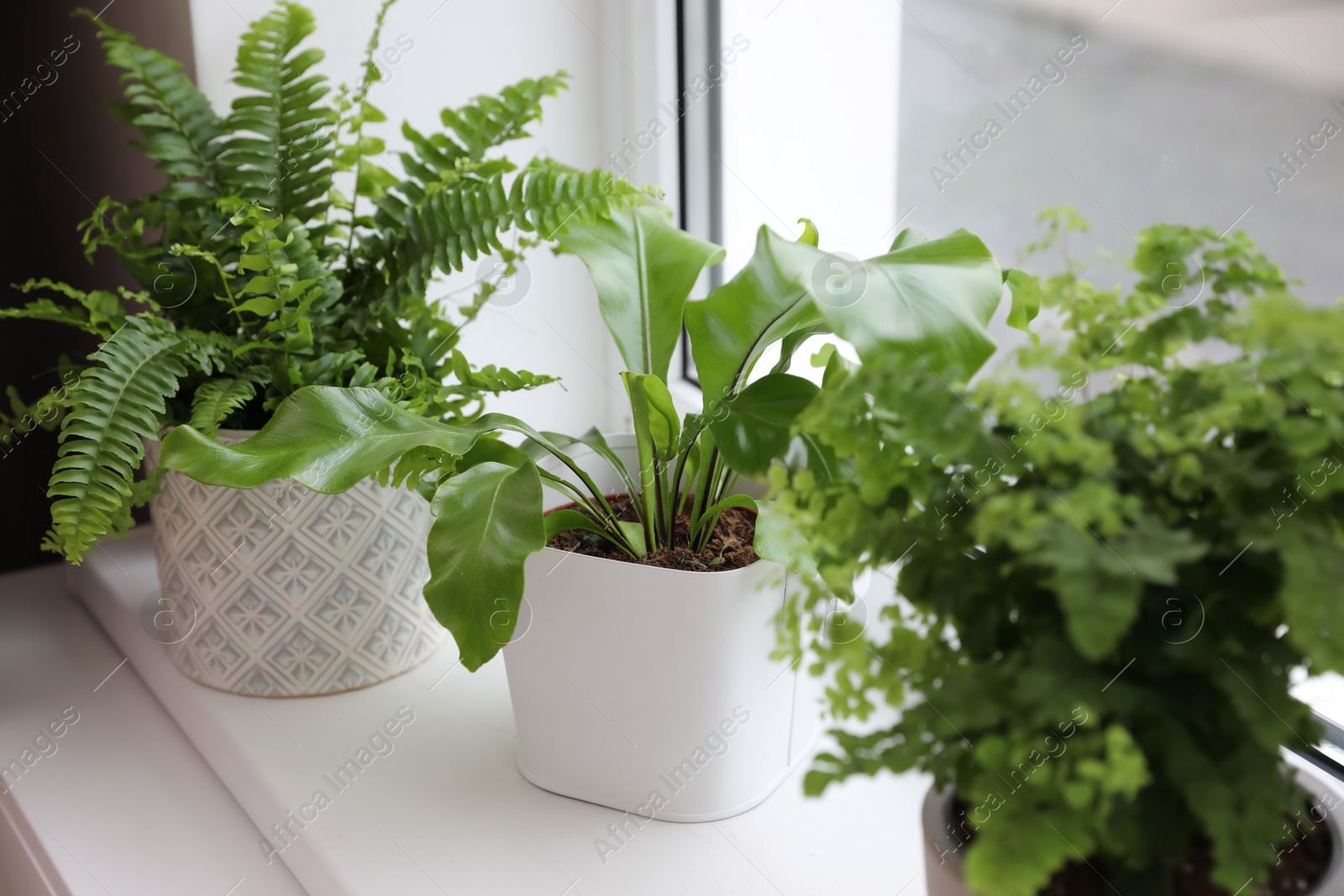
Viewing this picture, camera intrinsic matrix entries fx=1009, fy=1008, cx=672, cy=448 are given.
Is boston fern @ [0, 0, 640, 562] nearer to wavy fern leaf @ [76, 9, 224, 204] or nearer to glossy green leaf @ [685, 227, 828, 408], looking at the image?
wavy fern leaf @ [76, 9, 224, 204]

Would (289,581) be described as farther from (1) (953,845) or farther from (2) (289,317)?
(1) (953,845)

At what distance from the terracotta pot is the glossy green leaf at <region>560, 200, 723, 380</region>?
0.39 metres

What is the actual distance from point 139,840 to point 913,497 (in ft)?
2.39

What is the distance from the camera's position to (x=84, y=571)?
1.21 m

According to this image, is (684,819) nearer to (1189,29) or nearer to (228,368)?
(228,368)

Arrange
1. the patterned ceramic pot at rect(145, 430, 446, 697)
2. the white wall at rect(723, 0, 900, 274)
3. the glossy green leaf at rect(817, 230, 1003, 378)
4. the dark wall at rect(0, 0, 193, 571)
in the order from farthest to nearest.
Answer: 1. the dark wall at rect(0, 0, 193, 571)
2. the white wall at rect(723, 0, 900, 274)
3. the patterned ceramic pot at rect(145, 430, 446, 697)
4. the glossy green leaf at rect(817, 230, 1003, 378)

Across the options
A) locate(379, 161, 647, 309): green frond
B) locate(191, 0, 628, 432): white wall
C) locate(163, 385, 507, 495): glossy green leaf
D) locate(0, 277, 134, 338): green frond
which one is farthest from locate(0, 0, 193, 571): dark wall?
locate(163, 385, 507, 495): glossy green leaf

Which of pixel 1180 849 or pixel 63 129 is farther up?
pixel 1180 849

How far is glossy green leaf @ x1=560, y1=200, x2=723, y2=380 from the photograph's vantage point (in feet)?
2.56

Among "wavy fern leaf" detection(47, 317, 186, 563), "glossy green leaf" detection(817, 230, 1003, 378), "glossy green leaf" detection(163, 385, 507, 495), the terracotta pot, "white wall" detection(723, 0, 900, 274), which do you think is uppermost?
"white wall" detection(723, 0, 900, 274)

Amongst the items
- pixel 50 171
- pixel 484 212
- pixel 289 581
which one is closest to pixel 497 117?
pixel 484 212

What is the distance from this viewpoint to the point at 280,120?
36.0 inches

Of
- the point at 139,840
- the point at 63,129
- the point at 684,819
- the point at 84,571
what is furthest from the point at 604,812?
the point at 63,129

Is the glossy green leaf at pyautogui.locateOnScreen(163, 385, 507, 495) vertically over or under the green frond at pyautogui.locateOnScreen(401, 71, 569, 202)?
under
